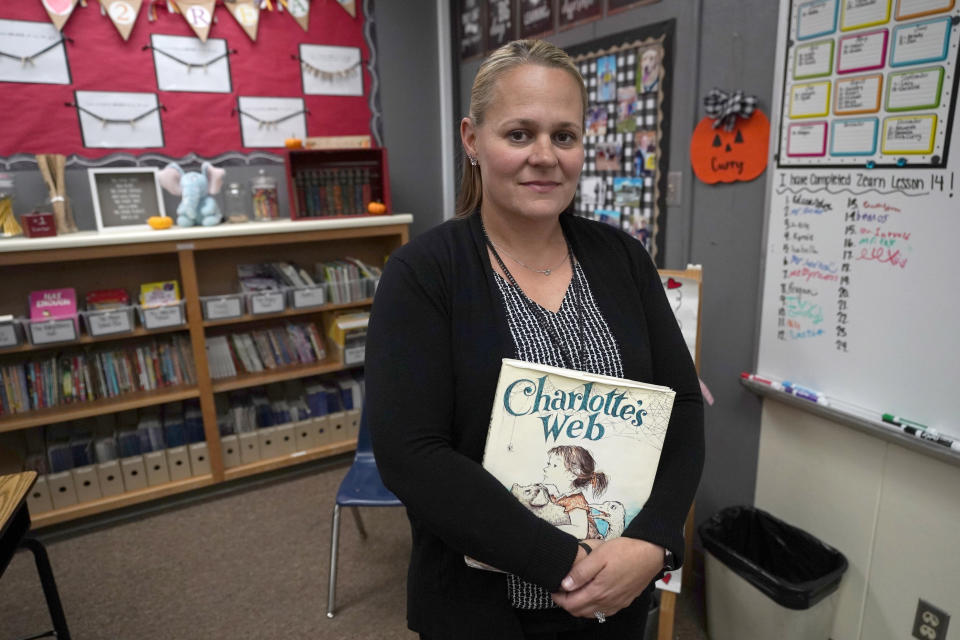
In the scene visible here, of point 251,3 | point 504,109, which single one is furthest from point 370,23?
point 504,109

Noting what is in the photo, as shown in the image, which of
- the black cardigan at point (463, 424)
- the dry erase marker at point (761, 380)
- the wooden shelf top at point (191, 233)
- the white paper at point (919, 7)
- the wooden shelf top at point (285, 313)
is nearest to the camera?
the black cardigan at point (463, 424)

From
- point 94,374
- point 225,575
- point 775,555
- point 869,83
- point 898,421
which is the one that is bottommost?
point 225,575

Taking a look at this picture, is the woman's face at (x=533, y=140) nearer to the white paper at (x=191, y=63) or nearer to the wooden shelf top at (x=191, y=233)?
the wooden shelf top at (x=191, y=233)

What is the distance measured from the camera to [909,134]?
135 cm

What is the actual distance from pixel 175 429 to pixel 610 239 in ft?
7.74

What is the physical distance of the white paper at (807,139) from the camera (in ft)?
5.04

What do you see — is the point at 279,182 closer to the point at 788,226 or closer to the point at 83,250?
the point at 83,250

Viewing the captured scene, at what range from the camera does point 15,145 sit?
239cm

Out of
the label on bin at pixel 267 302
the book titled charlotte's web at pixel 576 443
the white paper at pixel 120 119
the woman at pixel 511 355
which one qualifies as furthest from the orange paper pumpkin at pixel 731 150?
the white paper at pixel 120 119

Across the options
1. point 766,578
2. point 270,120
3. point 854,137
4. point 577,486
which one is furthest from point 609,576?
point 270,120

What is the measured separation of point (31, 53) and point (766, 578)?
3215 mm

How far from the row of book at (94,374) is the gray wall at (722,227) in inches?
85.7

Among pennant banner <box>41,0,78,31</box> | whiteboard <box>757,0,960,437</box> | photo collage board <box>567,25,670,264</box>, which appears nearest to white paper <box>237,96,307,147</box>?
pennant banner <box>41,0,78,31</box>

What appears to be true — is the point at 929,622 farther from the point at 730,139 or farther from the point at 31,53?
the point at 31,53
